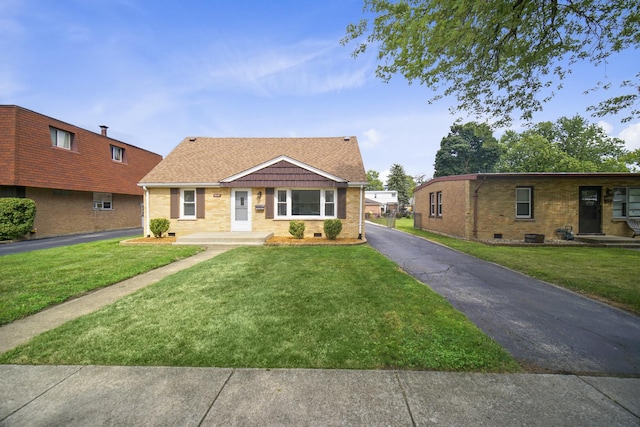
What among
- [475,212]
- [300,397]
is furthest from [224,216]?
[475,212]

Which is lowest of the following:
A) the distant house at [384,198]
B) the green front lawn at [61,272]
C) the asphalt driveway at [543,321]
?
the asphalt driveway at [543,321]

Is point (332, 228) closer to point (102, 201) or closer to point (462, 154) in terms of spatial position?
point (102, 201)

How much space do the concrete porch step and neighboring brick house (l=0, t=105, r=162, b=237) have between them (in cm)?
2860

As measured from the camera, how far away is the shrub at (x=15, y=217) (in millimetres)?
13159

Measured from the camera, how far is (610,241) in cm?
1184

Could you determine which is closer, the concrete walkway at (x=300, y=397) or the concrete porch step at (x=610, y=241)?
the concrete walkway at (x=300, y=397)

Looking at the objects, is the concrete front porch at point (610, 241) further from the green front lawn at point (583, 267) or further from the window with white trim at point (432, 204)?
the window with white trim at point (432, 204)

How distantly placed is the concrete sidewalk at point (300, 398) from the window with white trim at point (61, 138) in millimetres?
20690

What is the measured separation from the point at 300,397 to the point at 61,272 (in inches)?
307

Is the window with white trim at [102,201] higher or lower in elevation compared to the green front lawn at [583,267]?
higher

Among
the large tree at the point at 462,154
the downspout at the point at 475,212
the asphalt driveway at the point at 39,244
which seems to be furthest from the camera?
the large tree at the point at 462,154

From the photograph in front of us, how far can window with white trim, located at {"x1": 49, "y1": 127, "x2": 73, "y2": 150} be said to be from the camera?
16.8 meters

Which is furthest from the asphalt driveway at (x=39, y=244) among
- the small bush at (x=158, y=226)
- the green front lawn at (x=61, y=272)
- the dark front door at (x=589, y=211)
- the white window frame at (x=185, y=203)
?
the dark front door at (x=589, y=211)

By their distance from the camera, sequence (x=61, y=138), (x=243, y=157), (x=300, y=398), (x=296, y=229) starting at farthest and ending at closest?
(x=61, y=138) < (x=243, y=157) < (x=296, y=229) < (x=300, y=398)
